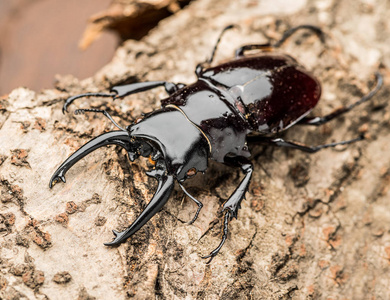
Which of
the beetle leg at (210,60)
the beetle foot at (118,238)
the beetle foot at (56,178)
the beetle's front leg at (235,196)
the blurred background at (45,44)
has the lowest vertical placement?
the beetle's front leg at (235,196)

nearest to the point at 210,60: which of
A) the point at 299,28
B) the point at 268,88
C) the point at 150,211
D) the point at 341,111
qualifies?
the point at 268,88

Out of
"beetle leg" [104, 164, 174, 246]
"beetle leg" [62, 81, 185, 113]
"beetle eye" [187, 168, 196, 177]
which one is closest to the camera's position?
"beetle leg" [104, 164, 174, 246]

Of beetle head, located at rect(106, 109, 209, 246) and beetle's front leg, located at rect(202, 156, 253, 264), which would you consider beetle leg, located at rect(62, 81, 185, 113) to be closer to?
beetle head, located at rect(106, 109, 209, 246)

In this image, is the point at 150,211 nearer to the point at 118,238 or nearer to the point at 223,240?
the point at 118,238

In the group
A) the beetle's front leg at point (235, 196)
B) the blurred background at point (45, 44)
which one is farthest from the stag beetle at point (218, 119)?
the blurred background at point (45, 44)

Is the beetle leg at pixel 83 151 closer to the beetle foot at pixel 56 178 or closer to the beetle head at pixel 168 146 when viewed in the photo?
the beetle foot at pixel 56 178

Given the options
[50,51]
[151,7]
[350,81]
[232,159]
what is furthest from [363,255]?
[50,51]

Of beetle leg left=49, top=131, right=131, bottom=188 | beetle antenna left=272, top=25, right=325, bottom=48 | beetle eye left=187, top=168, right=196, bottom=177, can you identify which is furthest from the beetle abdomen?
beetle leg left=49, top=131, right=131, bottom=188

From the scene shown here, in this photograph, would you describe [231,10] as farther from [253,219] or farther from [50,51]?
[253,219]
